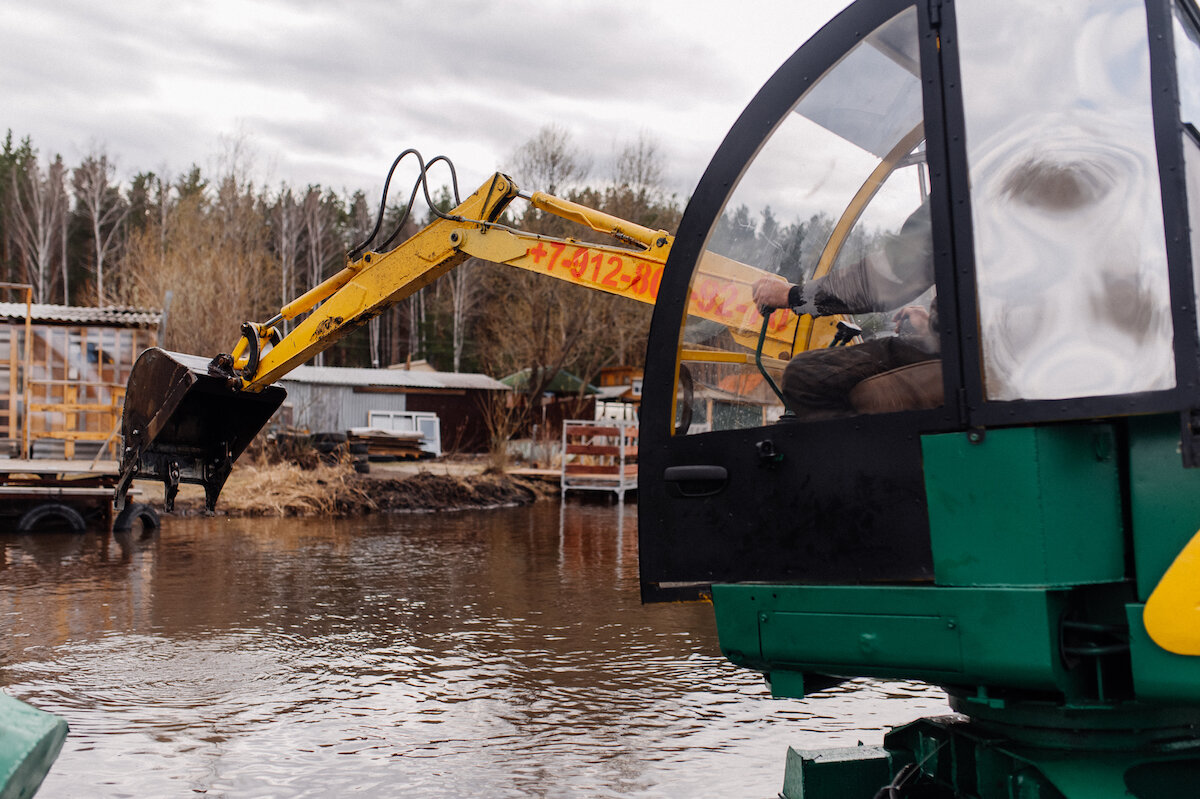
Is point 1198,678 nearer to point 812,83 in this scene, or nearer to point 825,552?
point 825,552

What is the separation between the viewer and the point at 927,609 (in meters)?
2.92

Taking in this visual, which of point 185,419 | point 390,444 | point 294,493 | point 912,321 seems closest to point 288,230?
point 390,444

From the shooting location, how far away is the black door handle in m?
3.37

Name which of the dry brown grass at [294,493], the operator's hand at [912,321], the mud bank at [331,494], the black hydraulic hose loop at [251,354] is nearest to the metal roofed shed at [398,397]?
the mud bank at [331,494]

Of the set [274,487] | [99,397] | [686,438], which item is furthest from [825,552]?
[99,397]

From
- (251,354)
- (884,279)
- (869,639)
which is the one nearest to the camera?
(869,639)

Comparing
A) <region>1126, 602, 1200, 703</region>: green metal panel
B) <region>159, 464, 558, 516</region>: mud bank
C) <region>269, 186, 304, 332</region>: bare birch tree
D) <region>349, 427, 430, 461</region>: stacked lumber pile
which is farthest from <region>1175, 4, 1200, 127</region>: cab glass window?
<region>269, 186, 304, 332</region>: bare birch tree

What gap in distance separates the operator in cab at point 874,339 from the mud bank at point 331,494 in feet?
50.0

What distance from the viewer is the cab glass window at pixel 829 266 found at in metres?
3.09

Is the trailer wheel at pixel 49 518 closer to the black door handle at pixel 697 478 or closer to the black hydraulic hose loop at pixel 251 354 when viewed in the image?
the black hydraulic hose loop at pixel 251 354

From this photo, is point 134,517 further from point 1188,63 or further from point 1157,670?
point 1188,63

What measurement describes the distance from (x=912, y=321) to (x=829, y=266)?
371mm

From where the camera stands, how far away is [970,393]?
2.85 meters

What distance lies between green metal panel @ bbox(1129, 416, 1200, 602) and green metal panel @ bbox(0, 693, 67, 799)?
104 inches
